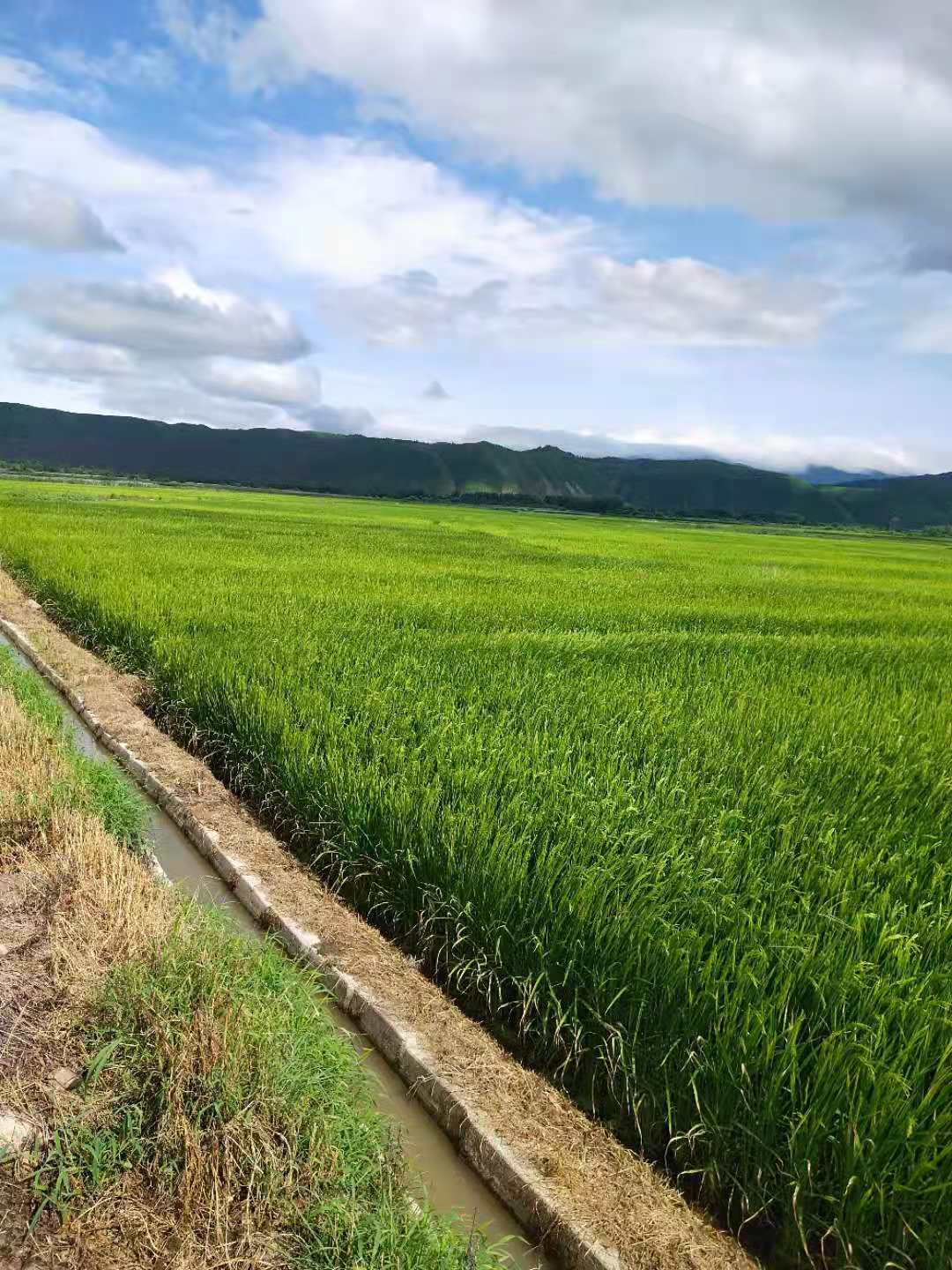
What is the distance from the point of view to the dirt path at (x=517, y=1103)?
2287mm

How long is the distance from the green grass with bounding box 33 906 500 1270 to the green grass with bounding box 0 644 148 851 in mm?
1723

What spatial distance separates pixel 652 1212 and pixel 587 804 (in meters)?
2.01

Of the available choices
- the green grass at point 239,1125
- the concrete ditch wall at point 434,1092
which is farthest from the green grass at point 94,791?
the green grass at point 239,1125

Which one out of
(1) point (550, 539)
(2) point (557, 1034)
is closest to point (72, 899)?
(2) point (557, 1034)

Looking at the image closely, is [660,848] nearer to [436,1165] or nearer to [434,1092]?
[434,1092]

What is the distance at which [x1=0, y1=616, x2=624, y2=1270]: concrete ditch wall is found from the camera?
2.30 metres

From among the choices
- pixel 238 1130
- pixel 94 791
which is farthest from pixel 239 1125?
pixel 94 791

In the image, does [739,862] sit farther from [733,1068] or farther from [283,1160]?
Result: [283,1160]

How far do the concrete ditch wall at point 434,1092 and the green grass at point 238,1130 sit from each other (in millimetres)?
199

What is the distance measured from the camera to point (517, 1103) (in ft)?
9.05

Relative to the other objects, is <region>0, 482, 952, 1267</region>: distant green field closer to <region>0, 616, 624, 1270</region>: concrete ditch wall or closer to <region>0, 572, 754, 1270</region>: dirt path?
<region>0, 572, 754, 1270</region>: dirt path

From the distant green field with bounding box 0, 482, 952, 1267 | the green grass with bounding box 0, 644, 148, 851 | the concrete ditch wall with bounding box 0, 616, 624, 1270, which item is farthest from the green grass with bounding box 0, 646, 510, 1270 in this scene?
the green grass with bounding box 0, 644, 148, 851

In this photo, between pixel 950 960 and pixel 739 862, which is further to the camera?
pixel 739 862

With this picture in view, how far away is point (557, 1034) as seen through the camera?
2928mm
